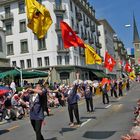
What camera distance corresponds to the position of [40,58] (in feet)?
208

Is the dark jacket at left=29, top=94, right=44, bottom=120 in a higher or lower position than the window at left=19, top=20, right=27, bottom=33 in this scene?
lower

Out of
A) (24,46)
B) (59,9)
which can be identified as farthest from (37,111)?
(59,9)

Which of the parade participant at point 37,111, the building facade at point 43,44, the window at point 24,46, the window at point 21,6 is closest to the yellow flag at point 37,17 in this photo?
the parade participant at point 37,111

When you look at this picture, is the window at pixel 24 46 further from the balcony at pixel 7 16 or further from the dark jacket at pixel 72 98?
the dark jacket at pixel 72 98

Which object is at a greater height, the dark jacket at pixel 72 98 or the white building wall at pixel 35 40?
the white building wall at pixel 35 40

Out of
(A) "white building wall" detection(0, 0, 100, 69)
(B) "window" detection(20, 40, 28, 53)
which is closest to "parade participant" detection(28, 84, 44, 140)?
(A) "white building wall" detection(0, 0, 100, 69)

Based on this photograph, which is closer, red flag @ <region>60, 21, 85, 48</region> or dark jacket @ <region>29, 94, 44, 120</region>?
dark jacket @ <region>29, 94, 44, 120</region>

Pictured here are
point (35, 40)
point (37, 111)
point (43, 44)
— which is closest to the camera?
point (37, 111)

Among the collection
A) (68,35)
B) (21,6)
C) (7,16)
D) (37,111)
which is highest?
(21,6)

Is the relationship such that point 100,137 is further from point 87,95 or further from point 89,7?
point 89,7

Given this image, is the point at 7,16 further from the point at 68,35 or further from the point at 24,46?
the point at 68,35

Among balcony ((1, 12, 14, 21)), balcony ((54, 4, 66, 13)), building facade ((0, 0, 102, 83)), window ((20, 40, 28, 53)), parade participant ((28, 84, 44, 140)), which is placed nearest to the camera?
parade participant ((28, 84, 44, 140))

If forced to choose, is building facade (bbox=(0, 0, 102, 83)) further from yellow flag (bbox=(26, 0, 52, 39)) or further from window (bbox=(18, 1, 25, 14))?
yellow flag (bbox=(26, 0, 52, 39))

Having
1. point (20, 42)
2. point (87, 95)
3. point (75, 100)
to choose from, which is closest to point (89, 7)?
point (20, 42)
